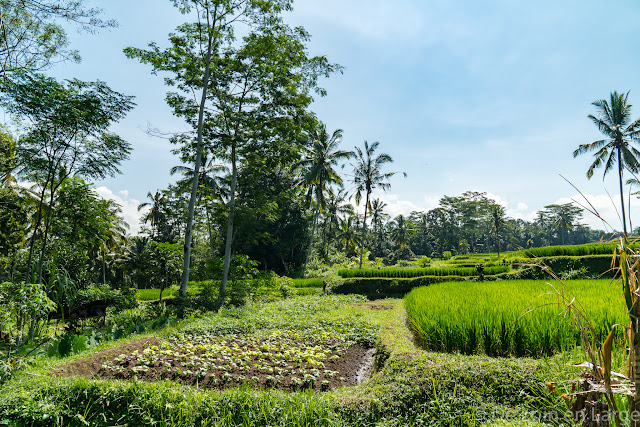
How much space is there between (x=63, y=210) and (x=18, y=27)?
4.89m

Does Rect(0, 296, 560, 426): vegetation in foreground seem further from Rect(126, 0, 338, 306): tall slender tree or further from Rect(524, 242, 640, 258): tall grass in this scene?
Rect(524, 242, 640, 258): tall grass

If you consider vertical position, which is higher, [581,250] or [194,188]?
[194,188]

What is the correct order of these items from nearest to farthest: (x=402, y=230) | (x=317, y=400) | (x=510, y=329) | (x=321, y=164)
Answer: (x=317, y=400), (x=510, y=329), (x=321, y=164), (x=402, y=230)

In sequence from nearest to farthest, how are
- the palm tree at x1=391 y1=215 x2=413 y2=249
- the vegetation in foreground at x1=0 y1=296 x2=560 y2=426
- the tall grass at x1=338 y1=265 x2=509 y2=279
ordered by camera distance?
the vegetation in foreground at x1=0 y1=296 x2=560 y2=426 → the tall grass at x1=338 y1=265 x2=509 y2=279 → the palm tree at x1=391 y1=215 x2=413 y2=249

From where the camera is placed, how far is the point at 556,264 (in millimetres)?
16000

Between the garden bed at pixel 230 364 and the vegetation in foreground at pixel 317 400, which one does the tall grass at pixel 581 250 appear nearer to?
the garden bed at pixel 230 364

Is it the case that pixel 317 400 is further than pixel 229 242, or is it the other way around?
pixel 229 242

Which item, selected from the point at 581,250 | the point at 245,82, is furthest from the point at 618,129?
the point at 245,82

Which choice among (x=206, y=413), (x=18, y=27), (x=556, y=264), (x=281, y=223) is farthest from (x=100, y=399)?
(x=281, y=223)

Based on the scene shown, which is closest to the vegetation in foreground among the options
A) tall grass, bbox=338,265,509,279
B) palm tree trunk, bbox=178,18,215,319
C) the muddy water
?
the muddy water

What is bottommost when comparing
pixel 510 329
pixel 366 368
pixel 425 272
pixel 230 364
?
pixel 366 368

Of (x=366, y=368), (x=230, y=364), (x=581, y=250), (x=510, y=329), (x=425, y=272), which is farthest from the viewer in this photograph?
(x=425, y=272)

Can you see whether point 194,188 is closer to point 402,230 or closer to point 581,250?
point 581,250

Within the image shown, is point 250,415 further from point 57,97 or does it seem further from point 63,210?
point 63,210
